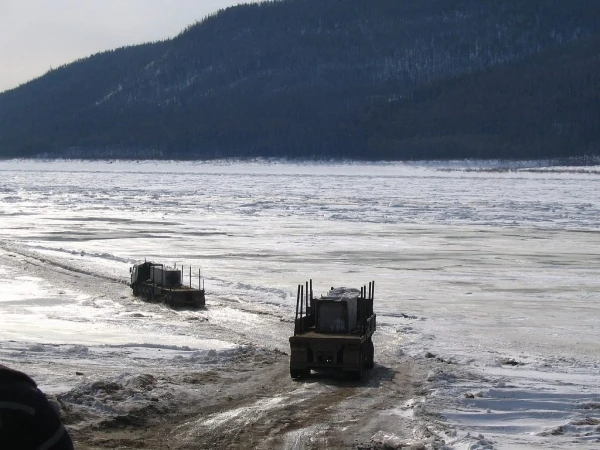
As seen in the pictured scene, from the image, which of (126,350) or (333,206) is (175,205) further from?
(126,350)

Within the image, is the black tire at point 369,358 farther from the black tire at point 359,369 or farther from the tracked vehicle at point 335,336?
the black tire at point 359,369

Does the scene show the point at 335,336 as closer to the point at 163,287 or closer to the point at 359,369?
the point at 359,369

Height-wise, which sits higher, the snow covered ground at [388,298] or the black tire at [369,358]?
the black tire at [369,358]

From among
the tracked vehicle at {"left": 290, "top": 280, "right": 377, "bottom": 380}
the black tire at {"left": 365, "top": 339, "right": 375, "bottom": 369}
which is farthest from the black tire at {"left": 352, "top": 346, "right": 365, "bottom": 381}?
the black tire at {"left": 365, "top": 339, "right": 375, "bottom": 369}

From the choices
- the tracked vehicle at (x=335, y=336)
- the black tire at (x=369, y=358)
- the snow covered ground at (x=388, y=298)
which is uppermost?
the tracked vehicle at (x=335, y=336)

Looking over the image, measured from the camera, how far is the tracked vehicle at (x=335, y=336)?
1289cm

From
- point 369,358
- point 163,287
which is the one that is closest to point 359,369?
point 369,358

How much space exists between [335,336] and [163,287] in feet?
27.8

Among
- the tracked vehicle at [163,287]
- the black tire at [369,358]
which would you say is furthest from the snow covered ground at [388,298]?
the black tire at [369,358]

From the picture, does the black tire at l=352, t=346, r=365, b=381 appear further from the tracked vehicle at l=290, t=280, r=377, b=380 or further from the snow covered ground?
the snow covered ground

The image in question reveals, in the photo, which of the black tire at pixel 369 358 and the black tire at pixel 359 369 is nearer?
the black tire at pixel 359 369

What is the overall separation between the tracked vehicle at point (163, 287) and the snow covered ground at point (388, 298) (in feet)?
1.38

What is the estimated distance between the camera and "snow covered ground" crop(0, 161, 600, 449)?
12.0 m

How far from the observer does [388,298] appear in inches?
837
